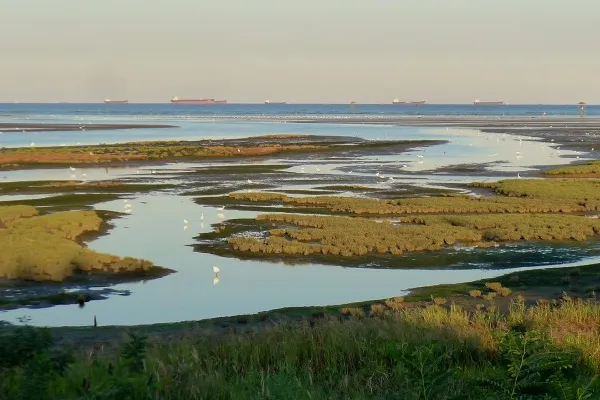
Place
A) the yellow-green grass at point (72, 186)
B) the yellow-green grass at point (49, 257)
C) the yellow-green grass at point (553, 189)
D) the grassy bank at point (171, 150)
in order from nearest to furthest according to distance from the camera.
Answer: the yellow-green grass at point (49, 257) < the yellow-green grass at point (553, 189) < the yellow-green grass at point (72, 186) < the grassy bank at point (171, 150)

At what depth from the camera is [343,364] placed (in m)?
9.62

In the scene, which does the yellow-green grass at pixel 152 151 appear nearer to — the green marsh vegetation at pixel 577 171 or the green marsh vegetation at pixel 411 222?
the green marsh vegetation at pixel 577 171

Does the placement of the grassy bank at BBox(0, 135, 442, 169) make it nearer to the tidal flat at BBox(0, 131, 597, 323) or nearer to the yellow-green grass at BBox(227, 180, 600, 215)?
the tidal flat at BBox(0, 131, 597, 323)

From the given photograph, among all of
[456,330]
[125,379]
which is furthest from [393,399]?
[456,330]

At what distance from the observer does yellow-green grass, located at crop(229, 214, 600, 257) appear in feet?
94.3

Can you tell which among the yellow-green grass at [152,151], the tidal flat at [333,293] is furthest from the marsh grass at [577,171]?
the yellow-green grass at [152,151]

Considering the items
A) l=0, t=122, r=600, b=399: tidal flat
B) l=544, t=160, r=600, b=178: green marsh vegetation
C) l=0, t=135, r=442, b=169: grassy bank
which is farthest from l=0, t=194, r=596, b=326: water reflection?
l=0, t=135, r=442, b=169: grassy bank

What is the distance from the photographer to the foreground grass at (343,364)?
22.4 ft

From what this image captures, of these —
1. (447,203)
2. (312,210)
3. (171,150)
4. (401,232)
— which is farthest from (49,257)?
(171,150)

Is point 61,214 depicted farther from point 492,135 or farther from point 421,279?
point 492,135

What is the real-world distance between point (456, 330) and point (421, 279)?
13.6 metres

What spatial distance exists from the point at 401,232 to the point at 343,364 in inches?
865

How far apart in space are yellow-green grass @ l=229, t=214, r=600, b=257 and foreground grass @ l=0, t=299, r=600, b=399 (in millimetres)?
15917

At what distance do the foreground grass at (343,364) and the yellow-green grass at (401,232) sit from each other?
52.2 ft
